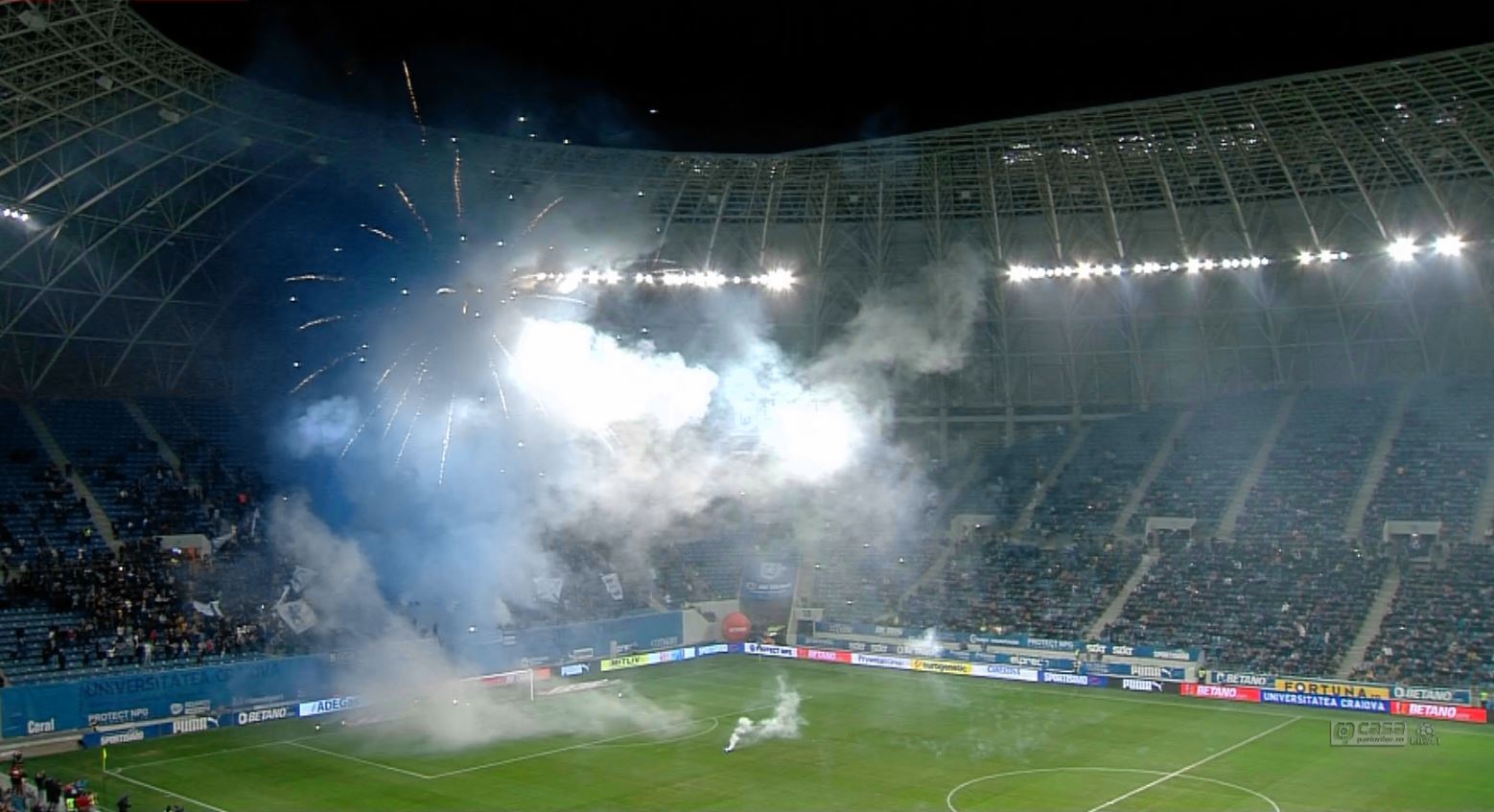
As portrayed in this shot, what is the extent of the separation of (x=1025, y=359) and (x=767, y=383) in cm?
1417

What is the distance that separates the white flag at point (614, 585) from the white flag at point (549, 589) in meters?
2.64

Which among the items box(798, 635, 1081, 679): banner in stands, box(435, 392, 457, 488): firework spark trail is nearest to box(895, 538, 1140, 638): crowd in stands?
box(798, 635, 1081, 679): banner in stands

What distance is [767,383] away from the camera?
53375mm

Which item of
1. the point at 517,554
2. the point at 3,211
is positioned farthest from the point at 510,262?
the point at 3,211

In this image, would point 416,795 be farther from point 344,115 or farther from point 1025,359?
point 1025,359

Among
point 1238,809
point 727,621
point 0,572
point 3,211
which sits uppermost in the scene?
point 3,211

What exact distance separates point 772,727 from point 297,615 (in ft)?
56.6

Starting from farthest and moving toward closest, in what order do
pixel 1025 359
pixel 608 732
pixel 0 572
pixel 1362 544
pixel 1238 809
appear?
pixel 1025 359, pixel 1362 544, pixel 0 572, pixel 608 732, pixel 1238 809

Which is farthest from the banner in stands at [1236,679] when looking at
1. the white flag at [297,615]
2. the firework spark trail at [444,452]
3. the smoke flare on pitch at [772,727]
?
the white flag at [297,615]

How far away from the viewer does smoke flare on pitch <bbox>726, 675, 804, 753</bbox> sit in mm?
35406

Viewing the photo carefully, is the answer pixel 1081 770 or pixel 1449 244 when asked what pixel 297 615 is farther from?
pixel 1449 244

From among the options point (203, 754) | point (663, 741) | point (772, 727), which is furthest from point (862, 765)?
point (203, 754)

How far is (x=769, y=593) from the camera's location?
55406 millimetres

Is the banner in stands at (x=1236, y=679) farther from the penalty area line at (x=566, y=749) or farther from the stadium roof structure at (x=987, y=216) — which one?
the stadium roof structure at (x=987, y=216)
